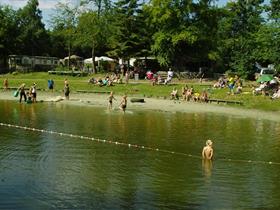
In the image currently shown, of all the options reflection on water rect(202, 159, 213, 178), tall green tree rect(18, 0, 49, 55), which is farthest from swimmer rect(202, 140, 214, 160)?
tall green tree rect(18, 0, 49, 55)

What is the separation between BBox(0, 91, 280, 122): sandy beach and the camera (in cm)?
5041

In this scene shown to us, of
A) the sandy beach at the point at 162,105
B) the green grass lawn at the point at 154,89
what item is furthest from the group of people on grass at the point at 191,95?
the green grass lawn at the point at 154,89

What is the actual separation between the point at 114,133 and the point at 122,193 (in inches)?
622

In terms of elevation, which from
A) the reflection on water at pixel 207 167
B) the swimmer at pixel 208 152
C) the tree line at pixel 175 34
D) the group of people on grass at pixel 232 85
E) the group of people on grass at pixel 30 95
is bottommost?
the reflection on water at pixel 207 167

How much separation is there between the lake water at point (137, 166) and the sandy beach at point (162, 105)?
7.35 metres

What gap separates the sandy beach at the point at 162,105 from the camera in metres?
50.4

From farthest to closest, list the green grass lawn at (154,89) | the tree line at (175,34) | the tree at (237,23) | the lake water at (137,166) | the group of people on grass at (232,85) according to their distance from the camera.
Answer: the tree at (237,23), the tree line at (175,34), the group of people on grass at (232,85), the green grass lawn at (154,89), the lake water at (137,166)

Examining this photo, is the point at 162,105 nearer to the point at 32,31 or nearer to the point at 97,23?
the point at 97,23

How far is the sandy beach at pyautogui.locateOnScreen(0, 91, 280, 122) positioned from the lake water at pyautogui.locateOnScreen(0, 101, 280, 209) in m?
7.35

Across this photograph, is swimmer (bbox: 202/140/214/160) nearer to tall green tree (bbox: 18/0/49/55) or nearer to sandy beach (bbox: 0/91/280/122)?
sandy beach (bbox: 0/91/280/122)

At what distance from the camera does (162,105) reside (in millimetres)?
55750

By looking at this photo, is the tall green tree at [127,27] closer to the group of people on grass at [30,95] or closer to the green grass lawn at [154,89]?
the green grass lawn at [154,89]

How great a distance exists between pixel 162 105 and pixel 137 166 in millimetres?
30832

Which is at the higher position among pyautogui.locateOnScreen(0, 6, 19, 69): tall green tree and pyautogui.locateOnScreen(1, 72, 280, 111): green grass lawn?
pyautogui.locateOnScreen(0, 6, 19, 69): tall green tree
